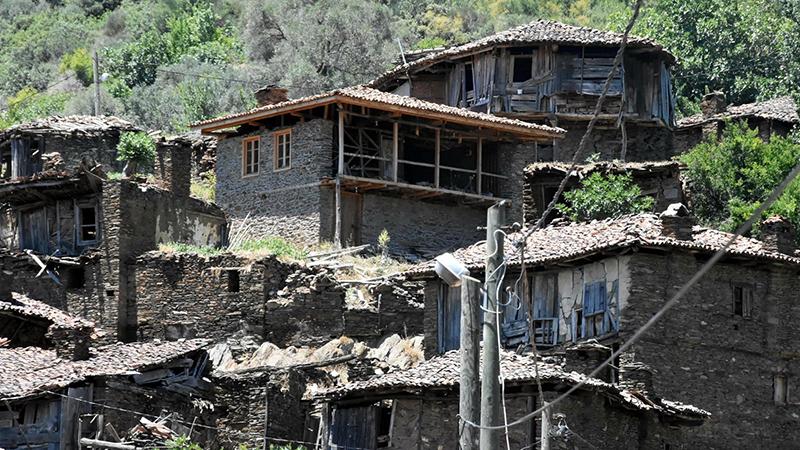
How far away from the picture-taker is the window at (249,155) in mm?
47406

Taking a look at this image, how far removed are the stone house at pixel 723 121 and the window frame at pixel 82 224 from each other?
58.1ft

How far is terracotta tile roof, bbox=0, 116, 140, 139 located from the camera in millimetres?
50562

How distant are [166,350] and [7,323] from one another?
484 centimetres

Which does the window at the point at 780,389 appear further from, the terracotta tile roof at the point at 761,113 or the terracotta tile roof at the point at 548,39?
the terracotta tile roof at the point at 548,39

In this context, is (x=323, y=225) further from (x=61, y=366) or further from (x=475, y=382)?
(x=475, y=382)

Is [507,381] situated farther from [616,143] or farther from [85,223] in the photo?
[616,143]

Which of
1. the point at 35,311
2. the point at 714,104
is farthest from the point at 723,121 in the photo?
the point at 35,311

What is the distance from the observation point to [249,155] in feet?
156

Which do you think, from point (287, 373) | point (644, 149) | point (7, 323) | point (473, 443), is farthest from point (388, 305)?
point (473, 443)

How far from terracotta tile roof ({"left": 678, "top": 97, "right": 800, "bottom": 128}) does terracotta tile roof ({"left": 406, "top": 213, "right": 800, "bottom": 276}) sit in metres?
15.6

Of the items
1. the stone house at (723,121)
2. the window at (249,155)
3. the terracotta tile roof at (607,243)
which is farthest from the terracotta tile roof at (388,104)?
the terracotta tile roof at (607,243)

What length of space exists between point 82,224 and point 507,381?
16254 millimetres

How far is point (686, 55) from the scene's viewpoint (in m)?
63.6

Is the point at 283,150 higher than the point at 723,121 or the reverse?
the reverse
